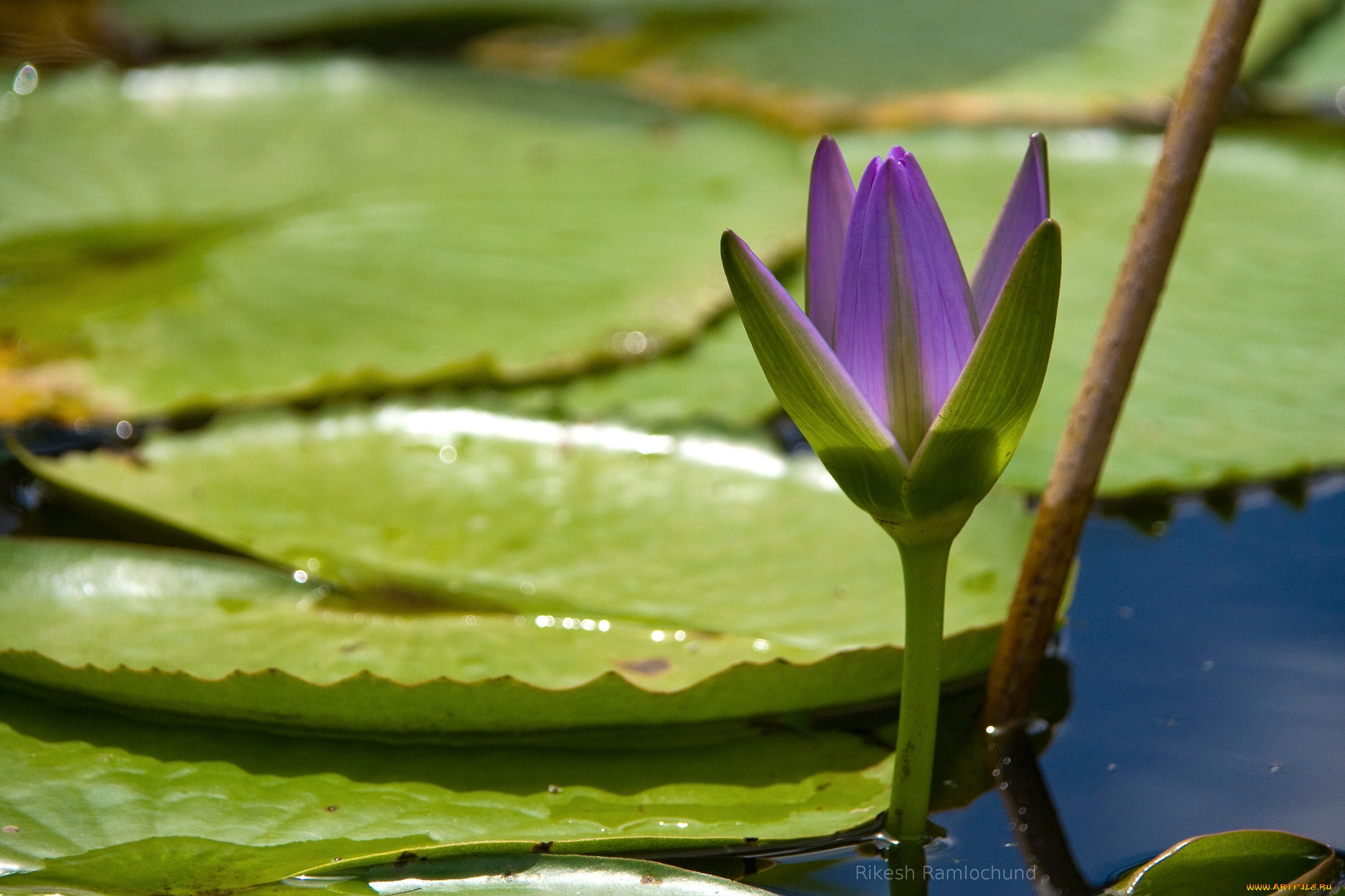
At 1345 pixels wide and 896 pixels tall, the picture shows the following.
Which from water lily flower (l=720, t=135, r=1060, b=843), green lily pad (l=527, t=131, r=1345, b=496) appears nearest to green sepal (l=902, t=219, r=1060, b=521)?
water lily flower (l=720, t=135, r=1060, b=843)

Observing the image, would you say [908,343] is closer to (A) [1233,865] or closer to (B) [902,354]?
(B) [902,354]

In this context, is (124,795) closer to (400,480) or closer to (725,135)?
(400,480)

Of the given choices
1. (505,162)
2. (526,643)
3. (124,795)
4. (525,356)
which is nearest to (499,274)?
(525,356)

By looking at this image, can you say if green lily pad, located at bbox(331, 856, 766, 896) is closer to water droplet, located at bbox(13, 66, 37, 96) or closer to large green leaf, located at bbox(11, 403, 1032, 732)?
large green leaf, located at bbox(11, 403, 1032, 732)

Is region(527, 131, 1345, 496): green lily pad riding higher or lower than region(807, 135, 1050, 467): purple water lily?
higher

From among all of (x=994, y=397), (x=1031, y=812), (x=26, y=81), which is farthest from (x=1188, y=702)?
(x=26, y=81)

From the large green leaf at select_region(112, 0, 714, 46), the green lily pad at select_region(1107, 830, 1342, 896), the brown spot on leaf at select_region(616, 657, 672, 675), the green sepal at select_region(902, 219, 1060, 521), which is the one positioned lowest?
the green lily pad at select_region(1107, 830, 1342, 896)

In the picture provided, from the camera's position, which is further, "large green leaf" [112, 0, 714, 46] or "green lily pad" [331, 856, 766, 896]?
"large green leaf" [112, 0, 714, 46]

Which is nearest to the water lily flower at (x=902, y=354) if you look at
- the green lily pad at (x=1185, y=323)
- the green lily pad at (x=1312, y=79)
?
the green lily pad at (x=1185, y=323)
